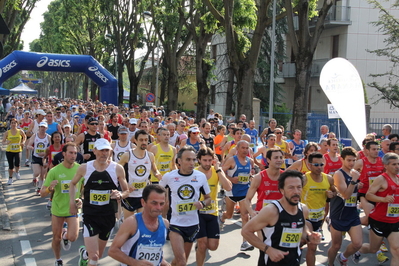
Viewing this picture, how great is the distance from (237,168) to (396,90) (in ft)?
71.8

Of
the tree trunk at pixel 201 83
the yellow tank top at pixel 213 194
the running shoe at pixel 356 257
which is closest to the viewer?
the yellow tank top at pixel 213 194

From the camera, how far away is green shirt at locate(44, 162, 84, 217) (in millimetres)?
7000

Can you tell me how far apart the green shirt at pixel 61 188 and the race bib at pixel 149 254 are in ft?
9.61

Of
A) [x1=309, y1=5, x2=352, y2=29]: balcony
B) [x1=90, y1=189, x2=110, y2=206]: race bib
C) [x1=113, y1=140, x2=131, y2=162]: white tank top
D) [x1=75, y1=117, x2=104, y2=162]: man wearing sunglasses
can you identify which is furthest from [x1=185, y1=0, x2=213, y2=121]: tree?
[x1=90, y1=189, x2=110, y2=206]: race bib

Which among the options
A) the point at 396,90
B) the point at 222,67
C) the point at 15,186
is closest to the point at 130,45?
the point at 222,67

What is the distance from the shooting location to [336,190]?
6855mm

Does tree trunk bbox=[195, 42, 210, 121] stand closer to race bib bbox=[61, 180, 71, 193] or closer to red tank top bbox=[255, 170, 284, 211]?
race bib bbox=[61, 180, 71, 193]

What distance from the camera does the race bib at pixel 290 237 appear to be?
4.47 meters

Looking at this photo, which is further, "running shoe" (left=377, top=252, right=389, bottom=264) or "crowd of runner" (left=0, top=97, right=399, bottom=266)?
"running shoe" (left=377, top=252, right=389, bottom=264)

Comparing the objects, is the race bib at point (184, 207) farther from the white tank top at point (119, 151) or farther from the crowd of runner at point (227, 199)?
the white tank top at point (119, 151)

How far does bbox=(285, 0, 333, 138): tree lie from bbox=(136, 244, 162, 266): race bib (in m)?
12.9

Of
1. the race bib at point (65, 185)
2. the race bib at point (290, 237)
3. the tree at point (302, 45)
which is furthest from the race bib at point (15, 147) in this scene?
the race bib at point (290, 237)

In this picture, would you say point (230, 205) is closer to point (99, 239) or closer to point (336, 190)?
point (336, 190)

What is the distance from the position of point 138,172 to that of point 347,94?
4.75 meters
